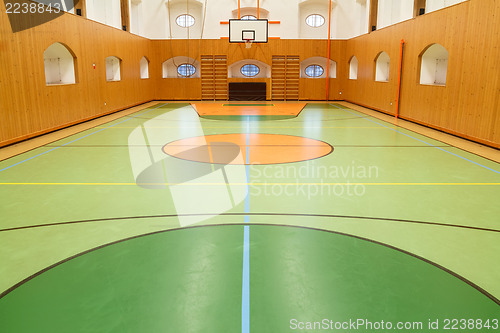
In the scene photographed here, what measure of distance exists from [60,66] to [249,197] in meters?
9.06

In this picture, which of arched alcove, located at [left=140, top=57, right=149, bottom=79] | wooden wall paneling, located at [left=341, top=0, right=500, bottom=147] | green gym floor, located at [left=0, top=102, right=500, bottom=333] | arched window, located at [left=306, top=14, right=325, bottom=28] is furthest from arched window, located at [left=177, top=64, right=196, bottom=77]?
green gym floor, located at [left=0, top=102, right=500, bottom=333]

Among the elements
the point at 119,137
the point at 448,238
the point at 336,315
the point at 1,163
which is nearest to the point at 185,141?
the point at 119,137

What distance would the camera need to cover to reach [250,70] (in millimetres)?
22312

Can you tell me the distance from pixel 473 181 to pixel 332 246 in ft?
10.6

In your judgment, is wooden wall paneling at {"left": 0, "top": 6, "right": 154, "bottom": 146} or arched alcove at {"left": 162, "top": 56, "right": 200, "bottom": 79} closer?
wooden wall paneling at {"left": 0, "top": 6, "right": 154, "bottom": 146}

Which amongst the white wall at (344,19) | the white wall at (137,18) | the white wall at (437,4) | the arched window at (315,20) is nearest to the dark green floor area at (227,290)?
the white wall at (437,4)

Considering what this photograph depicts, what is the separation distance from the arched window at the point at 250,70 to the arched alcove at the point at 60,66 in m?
12.1

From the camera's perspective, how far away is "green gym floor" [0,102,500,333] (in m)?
2.49

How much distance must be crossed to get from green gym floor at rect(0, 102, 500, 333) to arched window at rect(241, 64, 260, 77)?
1574 centimetres

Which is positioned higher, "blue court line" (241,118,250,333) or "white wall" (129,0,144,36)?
"white wall" (129,0,144,36)

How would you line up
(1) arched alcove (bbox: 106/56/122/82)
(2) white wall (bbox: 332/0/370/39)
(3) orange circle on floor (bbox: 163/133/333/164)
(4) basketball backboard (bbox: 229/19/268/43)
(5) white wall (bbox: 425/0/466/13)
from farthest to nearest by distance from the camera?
(2) white wall (bbox: 332/0/370/39), (4) basketball backboard (bbox: 229/19/268/43), (1) arched alcove (bbox: 106/56/122/82), (5) white wall (bbox: 425/0/466/13), (3) orange circle on floor (bbox: 163/133/333/164)

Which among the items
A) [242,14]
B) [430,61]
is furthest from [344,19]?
[430,61]

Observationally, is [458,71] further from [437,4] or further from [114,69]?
[114,69]

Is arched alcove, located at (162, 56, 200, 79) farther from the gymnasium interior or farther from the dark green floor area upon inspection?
the dark green floor area
